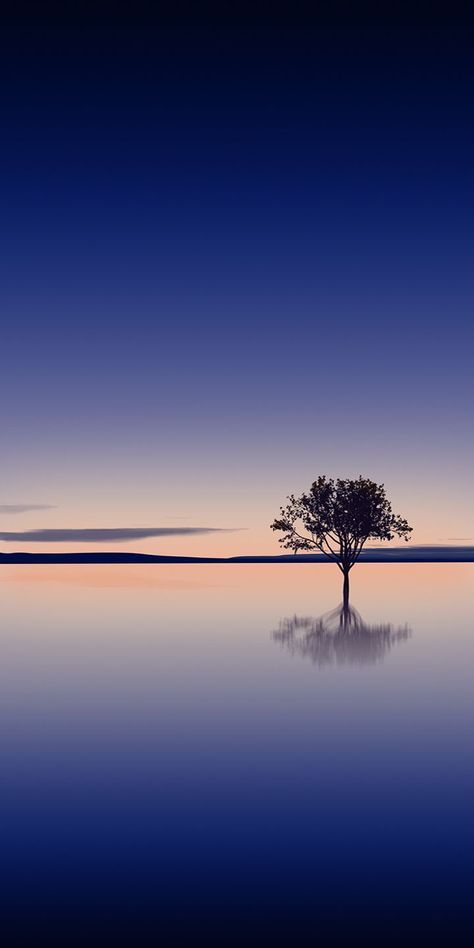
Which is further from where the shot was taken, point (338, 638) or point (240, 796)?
point (338, 638)

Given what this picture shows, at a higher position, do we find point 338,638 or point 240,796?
point 338,638

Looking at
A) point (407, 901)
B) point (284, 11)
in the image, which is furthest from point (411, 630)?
point (284, 11)

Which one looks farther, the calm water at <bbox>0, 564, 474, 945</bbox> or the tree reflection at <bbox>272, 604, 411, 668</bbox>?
the tree reflection at <bbox>272, 604, 411, 668</bbox>

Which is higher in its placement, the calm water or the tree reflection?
the tree reflection

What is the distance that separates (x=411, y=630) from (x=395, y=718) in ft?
99.5

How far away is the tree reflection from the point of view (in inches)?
1569

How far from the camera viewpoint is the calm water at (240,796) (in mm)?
11250

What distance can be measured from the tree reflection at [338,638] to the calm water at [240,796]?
32.2 inches

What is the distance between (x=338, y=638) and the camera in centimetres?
4766

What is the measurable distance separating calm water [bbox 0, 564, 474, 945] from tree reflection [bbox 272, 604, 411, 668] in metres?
0.82

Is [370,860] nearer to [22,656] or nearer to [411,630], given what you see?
[22,656]

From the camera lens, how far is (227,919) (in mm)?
10828

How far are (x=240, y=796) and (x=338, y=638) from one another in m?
31.5

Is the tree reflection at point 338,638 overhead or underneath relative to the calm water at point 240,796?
overhead
